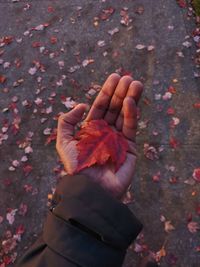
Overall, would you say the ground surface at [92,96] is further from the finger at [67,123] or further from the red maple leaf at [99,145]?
the finger at [67,123]

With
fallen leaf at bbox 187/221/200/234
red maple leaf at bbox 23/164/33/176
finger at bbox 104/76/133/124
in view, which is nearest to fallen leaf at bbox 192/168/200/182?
fallen leaf at bbox 187/221/200/234

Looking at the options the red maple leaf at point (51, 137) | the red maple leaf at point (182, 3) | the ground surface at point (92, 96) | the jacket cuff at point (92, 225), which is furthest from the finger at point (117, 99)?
the red maple leaf at point (182, 3)

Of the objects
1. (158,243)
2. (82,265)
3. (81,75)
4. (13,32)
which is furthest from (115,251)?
(13,32)

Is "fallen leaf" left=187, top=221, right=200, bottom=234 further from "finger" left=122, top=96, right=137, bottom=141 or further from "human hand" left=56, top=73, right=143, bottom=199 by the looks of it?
"finger" left=122, top=96, right=137, bottom=141

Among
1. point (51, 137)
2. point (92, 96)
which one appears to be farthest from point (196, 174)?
point (51, 137)

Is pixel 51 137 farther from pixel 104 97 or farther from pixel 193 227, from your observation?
pixel 193 227

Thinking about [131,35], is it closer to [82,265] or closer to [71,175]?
[71,175]
